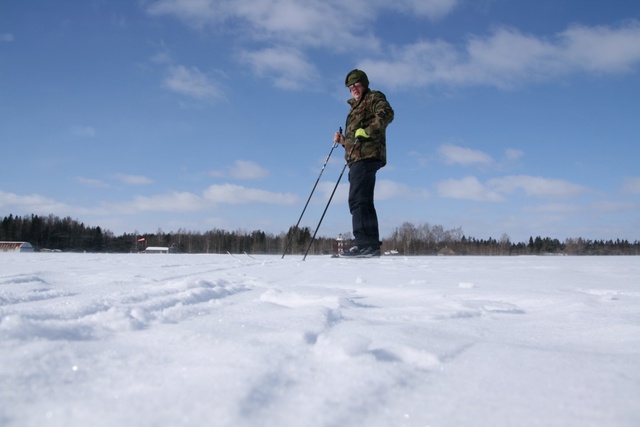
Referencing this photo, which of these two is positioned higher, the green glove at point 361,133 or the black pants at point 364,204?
the green glove at point 361,133

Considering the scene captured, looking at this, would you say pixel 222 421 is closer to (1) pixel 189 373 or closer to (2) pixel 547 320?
(1) pixel 189 373

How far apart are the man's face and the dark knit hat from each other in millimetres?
37

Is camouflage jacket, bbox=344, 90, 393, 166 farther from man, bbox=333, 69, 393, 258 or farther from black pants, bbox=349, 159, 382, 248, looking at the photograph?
black pants, bbox=349, 159, 382, 248

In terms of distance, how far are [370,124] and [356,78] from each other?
2.10 feet

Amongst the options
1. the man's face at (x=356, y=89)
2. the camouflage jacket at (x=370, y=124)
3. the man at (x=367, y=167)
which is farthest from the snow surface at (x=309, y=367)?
the man's face at (x=356, y=89)

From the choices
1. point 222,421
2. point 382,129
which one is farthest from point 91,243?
point 222,421

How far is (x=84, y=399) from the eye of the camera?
528 millimetres

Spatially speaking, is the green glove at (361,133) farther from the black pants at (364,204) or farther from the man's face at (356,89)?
the man's face at (356,89)

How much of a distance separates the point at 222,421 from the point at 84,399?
0.19 meters

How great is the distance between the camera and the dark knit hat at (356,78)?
201 inches

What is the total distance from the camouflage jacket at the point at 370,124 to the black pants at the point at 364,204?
11 centimetres

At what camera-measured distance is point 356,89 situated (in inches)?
204

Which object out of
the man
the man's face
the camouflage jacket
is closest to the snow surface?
the man

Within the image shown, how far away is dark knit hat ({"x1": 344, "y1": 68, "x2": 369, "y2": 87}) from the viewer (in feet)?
16.8
